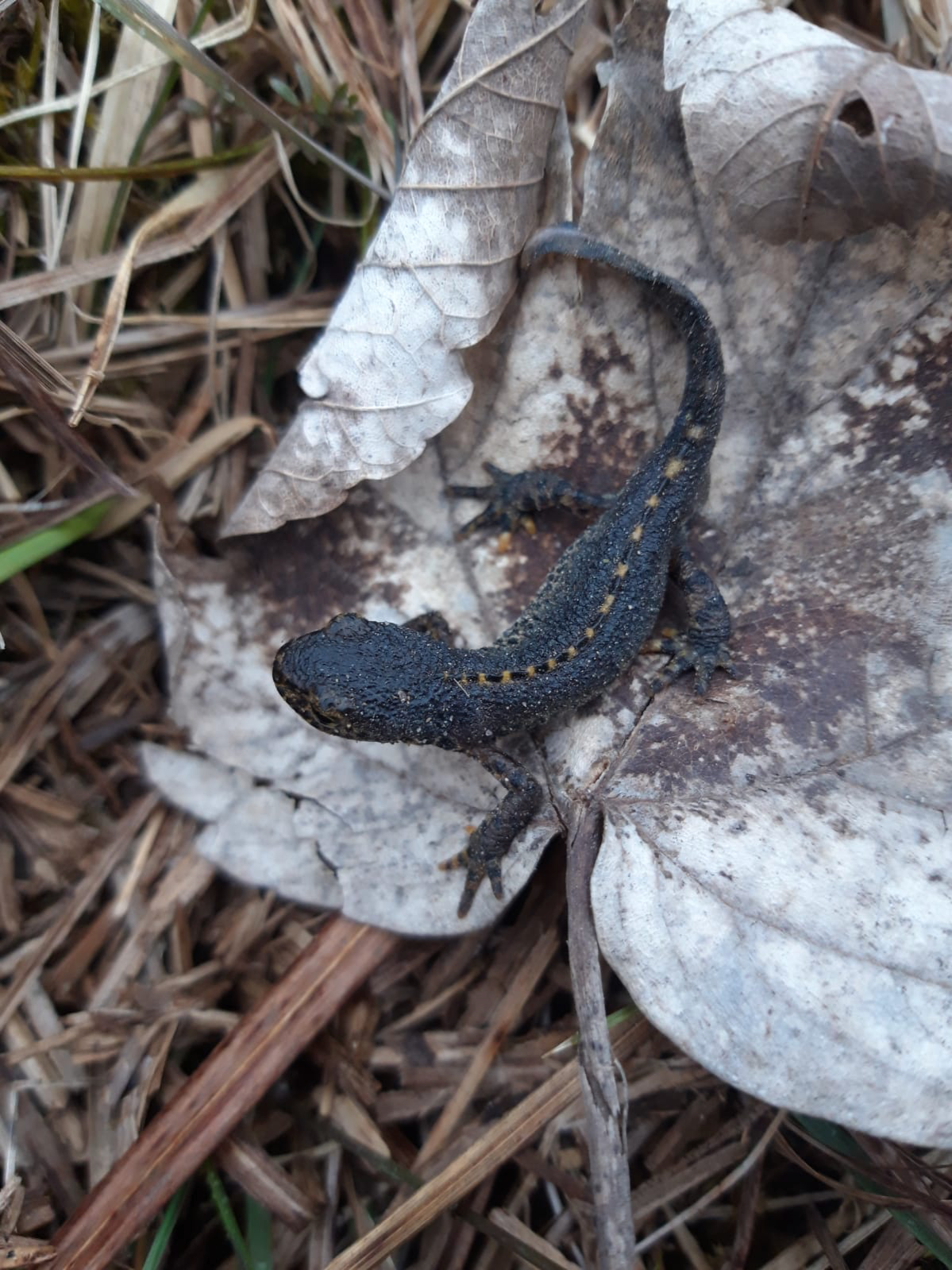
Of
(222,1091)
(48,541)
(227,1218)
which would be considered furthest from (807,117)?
(227,1218)

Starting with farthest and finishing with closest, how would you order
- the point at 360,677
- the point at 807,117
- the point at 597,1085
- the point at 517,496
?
the point at 517,496, the point at 360,677, the point at 807,117, the point at 597,1085

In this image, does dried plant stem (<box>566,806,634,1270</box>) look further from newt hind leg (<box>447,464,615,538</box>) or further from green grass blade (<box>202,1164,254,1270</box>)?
green grass blade (<box>202,1164,254,1270</box>)

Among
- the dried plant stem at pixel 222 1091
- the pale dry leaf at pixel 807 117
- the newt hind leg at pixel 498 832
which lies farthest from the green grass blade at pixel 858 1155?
the pale dry leaf at pixel 807 117

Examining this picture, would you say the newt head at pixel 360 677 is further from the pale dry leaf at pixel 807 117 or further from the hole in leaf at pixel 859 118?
the hole in leaf at pixel 859 118

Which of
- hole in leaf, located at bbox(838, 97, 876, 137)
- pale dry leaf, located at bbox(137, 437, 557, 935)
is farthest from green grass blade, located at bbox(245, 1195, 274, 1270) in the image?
hole in leaf, located at bbox(838, 97, 876, 137)

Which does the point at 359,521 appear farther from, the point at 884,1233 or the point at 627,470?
the point at 884,1233

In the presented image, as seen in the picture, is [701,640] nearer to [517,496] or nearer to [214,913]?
[517,496]

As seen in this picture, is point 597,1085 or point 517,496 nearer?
point 597,1085
